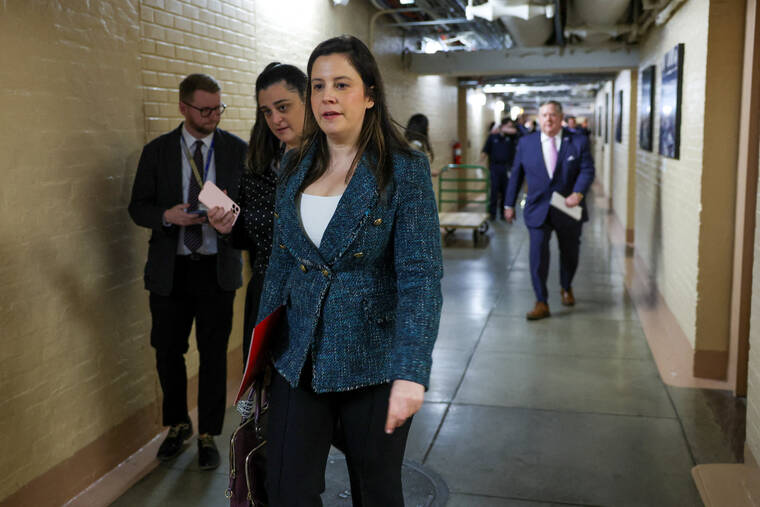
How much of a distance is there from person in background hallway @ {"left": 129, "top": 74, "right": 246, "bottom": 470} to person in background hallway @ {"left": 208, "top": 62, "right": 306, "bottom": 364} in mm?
513

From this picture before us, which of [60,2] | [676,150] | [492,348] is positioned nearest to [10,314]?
[60,2]

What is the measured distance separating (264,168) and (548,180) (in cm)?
378

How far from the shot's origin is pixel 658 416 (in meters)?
3.92

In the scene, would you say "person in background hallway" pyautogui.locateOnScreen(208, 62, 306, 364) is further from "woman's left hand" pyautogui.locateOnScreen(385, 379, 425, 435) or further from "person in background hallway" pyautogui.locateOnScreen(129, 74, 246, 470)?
"woman's left hand" pyautogui.locateOnScreen(385, 379, 425, 435)

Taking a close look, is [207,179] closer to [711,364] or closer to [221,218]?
[221,218]

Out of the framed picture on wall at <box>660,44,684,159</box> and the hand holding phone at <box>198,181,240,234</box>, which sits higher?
the framed picture on wall at <box>660,44,684,159</box>

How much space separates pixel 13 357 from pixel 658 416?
3137 millimetres

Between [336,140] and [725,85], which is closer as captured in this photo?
[336,140]

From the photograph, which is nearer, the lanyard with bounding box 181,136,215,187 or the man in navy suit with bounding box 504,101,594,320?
the lanyard with bounding box 181,136,215,187

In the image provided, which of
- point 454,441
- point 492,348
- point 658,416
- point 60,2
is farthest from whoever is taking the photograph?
point 492,348

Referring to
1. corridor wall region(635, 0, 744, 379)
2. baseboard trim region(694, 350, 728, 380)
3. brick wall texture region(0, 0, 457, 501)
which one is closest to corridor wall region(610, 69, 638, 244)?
corridor wall region(635, 0, 744, 379)

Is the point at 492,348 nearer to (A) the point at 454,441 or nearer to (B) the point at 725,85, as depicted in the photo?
(A) the point at 454,441

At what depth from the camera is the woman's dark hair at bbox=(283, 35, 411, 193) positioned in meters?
1.85

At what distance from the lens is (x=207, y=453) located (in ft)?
11.0
